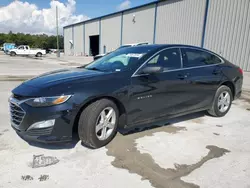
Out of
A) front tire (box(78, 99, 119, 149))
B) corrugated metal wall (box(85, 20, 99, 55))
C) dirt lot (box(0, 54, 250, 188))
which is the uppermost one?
corrugated metal wall (box(85, 20, 99, 55))

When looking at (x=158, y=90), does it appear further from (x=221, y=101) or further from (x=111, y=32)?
(x=111, y=32)

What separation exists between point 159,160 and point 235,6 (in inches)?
588

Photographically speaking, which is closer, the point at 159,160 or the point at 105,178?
the point at 105,178

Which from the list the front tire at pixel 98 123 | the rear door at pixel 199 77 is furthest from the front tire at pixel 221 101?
the front tire at pixel 98 123

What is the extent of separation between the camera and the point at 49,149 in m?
3.03

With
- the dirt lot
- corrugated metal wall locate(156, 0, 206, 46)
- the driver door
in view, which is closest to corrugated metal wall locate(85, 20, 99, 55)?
corrugated metal wall locate(156, 0, 206, 46)

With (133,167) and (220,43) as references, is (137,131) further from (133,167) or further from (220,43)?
(220,43)

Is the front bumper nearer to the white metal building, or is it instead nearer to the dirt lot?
the dirt lot

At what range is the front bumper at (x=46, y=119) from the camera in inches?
103

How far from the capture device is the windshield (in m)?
3.38

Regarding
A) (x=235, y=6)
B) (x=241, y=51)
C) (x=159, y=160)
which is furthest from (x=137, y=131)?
(x=235, y=6)

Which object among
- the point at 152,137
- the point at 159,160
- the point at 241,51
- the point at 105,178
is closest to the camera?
the point at 105,178

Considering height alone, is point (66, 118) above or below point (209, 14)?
below

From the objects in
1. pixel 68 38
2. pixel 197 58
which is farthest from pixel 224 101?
pixel 68 38
